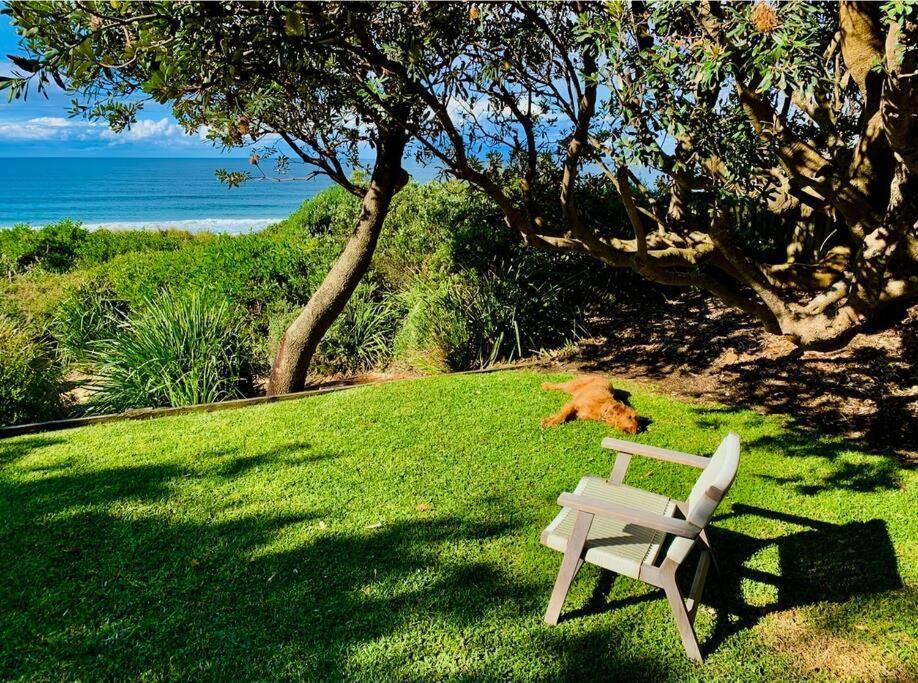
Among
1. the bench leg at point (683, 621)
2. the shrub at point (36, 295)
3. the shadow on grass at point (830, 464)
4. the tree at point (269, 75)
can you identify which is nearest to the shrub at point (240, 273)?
the shrub at point (36, 295)

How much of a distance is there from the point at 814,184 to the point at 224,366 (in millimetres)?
6682

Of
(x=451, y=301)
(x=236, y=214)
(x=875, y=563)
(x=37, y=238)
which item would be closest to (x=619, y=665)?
(x=875, y=563)

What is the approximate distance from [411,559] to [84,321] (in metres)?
8.55

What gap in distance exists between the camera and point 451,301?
880 cm

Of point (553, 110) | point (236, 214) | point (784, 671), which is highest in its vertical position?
point (236, 214)

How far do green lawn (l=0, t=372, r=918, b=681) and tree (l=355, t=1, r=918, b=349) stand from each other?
139cm

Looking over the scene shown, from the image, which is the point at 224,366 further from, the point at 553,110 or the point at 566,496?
the point at 566,496

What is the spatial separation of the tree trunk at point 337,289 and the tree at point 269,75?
0.01m

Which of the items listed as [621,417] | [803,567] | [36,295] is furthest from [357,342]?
[803,567]

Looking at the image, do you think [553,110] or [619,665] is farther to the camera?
[553,110]

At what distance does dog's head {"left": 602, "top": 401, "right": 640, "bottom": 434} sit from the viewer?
6.18 metres

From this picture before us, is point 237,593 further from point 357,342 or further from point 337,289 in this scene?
point 357,342

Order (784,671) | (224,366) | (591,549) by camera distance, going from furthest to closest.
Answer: (224,366), (591,549), (784,671)

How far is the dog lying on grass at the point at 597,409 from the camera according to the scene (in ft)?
20.6
